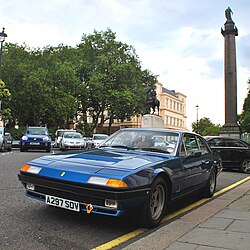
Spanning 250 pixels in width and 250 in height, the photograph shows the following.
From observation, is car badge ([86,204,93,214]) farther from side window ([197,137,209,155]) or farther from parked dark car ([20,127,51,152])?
parked dark car ([20,127,51,152])

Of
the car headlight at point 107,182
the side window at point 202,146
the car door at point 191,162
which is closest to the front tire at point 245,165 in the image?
the side window at point 202,146

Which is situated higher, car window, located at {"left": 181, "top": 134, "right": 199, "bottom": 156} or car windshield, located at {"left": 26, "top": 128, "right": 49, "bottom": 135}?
car windshield, located at {"left": 26, "top": 128, "right": 49, "bottom": 135}

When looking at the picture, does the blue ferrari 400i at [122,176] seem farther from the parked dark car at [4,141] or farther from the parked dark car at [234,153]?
the parked dark car at [4,141]


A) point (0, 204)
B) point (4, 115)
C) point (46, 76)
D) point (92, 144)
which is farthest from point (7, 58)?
point (0, 204)

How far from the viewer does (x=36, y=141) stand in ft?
72.1

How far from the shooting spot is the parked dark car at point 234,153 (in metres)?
14.1

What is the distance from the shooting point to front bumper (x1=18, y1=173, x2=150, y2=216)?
14.4 feet

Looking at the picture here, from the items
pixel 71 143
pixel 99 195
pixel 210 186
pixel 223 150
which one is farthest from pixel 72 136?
pixel 99 195

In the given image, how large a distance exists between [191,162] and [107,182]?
2.31m

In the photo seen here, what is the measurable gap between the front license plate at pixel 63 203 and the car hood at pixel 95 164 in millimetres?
305

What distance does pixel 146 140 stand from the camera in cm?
617

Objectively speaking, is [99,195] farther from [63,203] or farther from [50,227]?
[50,227]

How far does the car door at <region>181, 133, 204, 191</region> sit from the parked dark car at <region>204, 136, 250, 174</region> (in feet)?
25.4

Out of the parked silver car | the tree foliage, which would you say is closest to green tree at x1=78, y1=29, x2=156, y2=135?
the tree foliage
